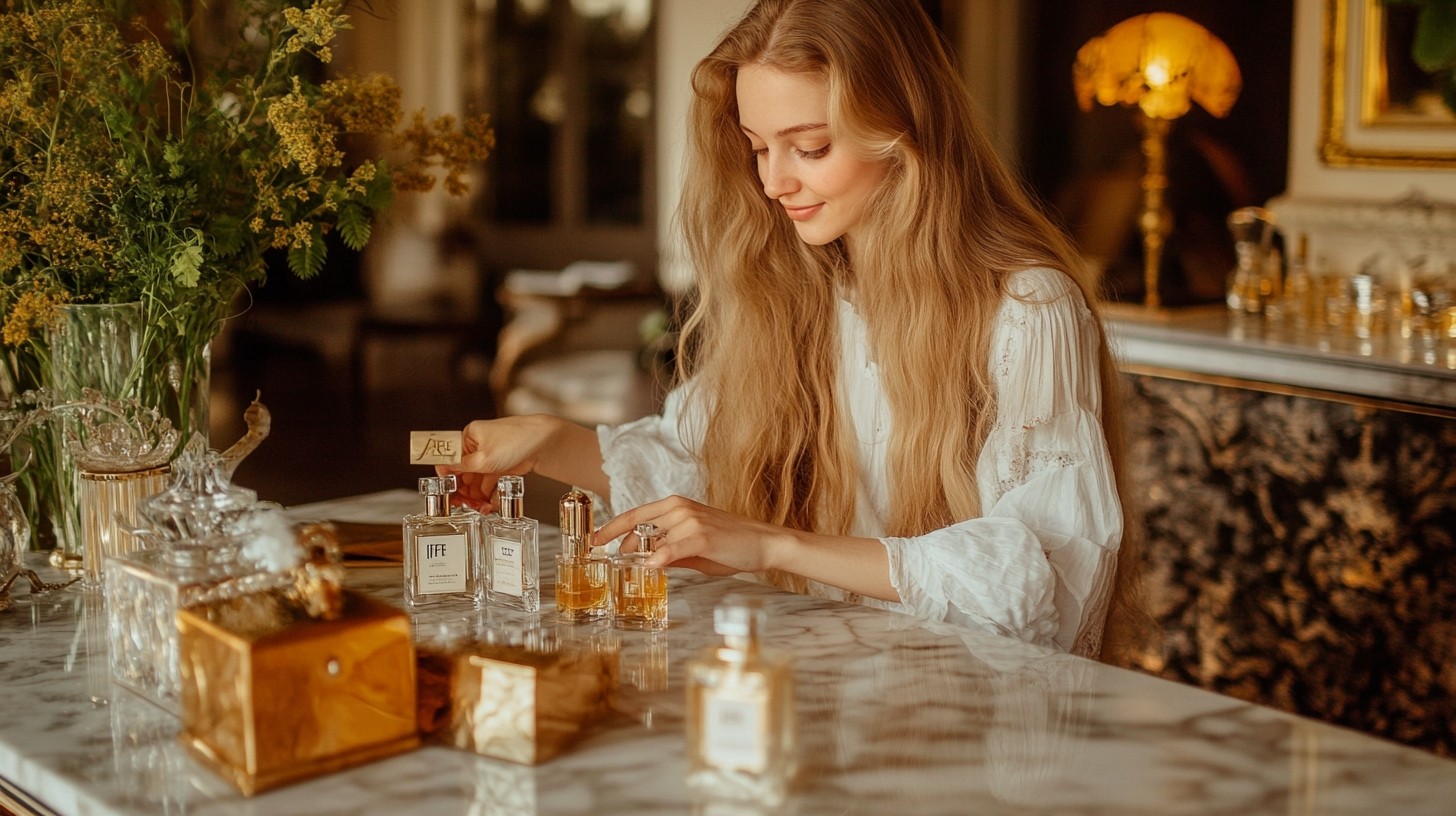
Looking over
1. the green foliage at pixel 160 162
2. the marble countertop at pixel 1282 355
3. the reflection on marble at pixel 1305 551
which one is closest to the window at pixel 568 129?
the marble countertop at pixel 1282 355

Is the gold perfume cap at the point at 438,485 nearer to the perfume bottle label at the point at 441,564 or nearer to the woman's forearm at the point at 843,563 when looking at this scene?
the perfume bottle label at the point at 441,564

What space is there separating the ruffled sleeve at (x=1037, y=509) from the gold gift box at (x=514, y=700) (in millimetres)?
591

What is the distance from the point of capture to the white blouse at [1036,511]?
1.85 meters

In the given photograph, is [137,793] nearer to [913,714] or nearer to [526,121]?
[913,714]

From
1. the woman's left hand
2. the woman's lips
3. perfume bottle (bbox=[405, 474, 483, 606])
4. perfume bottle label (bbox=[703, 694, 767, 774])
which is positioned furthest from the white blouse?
perfume bottle label (bbox=[703, 694, 767, 774])

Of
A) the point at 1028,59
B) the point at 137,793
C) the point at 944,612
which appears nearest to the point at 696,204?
the point at 944,612

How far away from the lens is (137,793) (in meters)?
1.29

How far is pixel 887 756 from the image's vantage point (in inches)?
53.4

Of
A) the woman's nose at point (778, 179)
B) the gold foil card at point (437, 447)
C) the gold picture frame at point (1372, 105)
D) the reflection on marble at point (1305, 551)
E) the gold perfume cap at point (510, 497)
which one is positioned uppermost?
the gold picture frame at point (1372, 105)

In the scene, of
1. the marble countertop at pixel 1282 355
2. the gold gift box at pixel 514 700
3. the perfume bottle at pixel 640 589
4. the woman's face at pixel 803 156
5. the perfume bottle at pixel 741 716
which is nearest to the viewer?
the perfume bottle at pixel 741 716

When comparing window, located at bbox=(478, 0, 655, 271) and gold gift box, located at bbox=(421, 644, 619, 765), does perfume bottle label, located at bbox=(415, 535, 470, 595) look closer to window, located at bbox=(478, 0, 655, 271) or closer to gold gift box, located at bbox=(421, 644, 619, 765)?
gold gift box, located at bbox=(421, 644, 619, 765)

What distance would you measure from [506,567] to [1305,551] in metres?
2.33

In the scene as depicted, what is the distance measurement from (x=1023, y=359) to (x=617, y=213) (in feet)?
23.6

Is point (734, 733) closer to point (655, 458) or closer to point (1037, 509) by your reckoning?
point (1037, 509)
